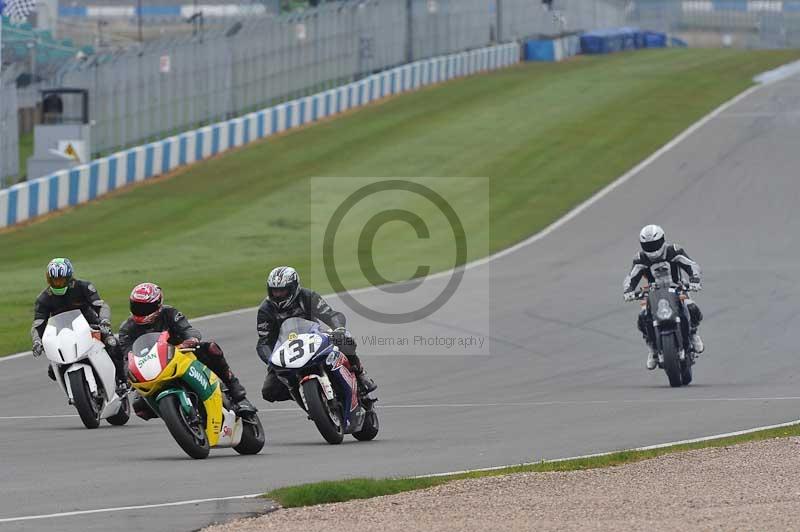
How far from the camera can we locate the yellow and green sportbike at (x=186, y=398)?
38.0ft

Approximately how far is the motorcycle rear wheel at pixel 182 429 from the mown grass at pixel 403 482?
73.2 inches

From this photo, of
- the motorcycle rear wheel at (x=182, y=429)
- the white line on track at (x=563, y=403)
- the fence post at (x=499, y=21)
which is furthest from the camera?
the fence post at (x=499, y=21)

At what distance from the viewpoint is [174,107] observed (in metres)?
43.9

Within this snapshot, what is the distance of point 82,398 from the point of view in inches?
565

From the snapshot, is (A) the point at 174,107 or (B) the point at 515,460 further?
(A) the point at 174,107

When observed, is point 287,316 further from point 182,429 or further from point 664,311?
point 664,311

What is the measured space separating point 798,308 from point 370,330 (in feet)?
22.0

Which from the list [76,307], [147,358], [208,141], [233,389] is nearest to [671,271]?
[76,307]

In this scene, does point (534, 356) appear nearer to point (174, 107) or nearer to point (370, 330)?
point (370, 330)

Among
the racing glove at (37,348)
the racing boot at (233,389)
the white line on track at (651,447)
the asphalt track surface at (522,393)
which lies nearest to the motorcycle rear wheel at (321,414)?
the asphalt track surface at (522,393)

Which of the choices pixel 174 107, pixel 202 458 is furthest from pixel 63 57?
pixel 202 458

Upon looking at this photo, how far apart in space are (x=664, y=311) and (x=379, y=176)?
73.4 ft

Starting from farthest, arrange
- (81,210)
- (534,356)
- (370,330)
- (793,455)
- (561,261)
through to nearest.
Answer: (81,210) → (561,261) → (370,330) → (534,356) → (793,455)

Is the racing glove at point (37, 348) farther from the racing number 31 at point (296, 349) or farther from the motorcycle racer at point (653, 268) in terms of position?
the motorcycle racer at point (653, 268)
